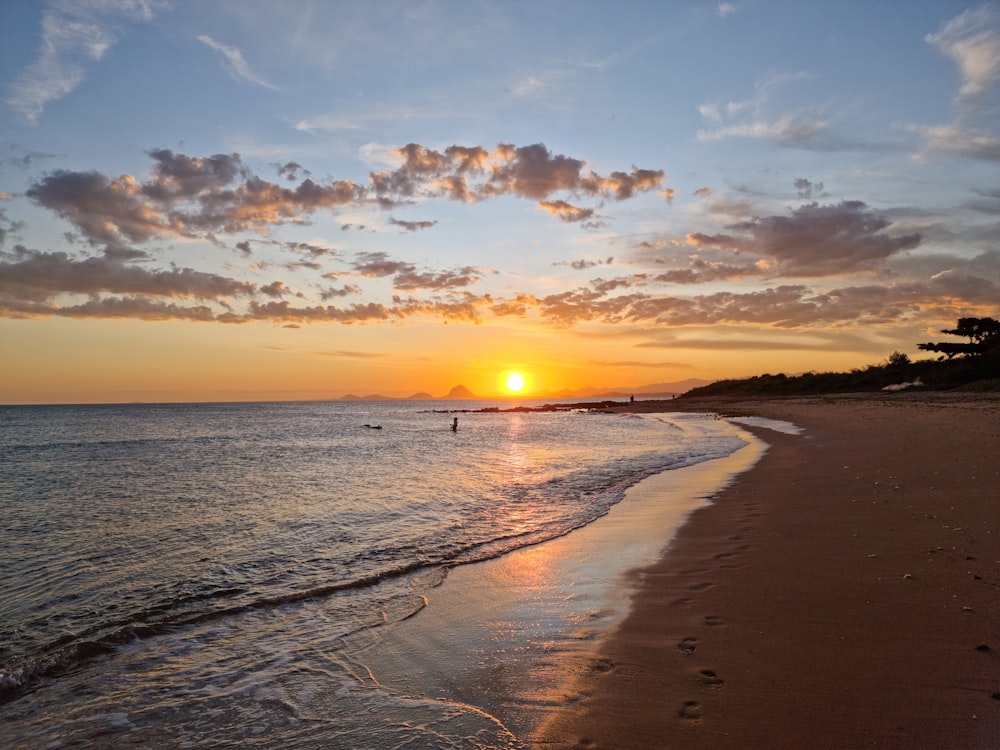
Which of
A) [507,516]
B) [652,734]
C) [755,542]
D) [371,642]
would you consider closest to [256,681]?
[371,642]

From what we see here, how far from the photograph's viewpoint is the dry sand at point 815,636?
4.15 meters

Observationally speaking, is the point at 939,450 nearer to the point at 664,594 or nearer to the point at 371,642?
the point at 664,594

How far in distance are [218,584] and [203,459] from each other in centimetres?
2626

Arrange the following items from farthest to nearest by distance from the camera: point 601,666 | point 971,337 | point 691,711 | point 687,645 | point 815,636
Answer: point 971,337 → point 687,645 → point 815,636 → point 601,666 → point 691,711

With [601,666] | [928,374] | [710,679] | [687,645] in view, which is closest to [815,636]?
[687,645]

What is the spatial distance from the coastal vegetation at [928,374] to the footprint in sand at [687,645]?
55.6 metres

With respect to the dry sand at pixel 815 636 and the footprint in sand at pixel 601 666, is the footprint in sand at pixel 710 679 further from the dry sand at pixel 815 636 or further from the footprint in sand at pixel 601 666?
the footprint in sand at pixel 601 666

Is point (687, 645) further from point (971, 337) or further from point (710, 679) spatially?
point (971, 337)

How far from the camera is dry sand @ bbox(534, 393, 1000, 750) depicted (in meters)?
4.15

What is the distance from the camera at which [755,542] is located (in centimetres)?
965

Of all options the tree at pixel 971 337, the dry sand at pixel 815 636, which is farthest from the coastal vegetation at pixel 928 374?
the dry sand at pixel 815 636

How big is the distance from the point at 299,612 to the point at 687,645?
17.2 feet

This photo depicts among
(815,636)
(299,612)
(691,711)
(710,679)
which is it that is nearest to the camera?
(691,711)

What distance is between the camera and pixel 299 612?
8.02 m
